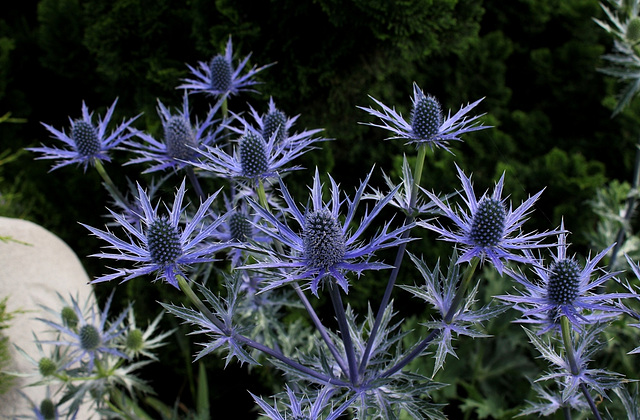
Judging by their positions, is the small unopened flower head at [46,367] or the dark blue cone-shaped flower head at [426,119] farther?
the small unopened flower head at [46,367]

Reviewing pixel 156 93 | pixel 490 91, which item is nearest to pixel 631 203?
pixel 490 91

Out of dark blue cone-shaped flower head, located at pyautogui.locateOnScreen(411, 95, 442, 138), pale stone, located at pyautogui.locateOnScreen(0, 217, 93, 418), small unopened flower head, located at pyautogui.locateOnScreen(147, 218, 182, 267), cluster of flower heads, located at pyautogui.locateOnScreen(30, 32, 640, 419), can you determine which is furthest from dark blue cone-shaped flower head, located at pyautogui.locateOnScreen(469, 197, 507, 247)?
pale stone, located at pyautogui.locateOnScreen(0, 217, 93, 418)

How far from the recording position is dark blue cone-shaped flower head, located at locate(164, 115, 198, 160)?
1.74 metres

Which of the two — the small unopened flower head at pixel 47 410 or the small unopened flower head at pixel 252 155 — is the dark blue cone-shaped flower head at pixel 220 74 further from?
the small unopened flower head at pixel 47 410

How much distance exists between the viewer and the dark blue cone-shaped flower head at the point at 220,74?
1.90 m

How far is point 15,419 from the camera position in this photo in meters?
2.10

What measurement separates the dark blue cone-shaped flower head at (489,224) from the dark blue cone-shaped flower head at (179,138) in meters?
0.99

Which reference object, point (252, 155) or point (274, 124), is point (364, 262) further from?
point (274, 124)

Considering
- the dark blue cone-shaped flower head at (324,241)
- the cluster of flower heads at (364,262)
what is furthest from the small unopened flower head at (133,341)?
the dark blue cone-shaped flower head at (324,241)

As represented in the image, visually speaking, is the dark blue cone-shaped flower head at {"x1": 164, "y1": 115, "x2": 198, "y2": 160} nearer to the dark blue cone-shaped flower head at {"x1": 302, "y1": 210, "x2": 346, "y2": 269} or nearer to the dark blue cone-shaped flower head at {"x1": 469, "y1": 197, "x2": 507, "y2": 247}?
the dark blue cone-shaped flower head at {"x1": 302, "y1": 210, "x2": 346, "y2": 269}

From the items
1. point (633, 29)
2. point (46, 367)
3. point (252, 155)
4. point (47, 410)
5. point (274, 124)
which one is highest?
point (633, 29)

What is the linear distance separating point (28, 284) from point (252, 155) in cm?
152

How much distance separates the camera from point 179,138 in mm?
1737

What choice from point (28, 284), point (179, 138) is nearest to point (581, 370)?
point (179, 138)
